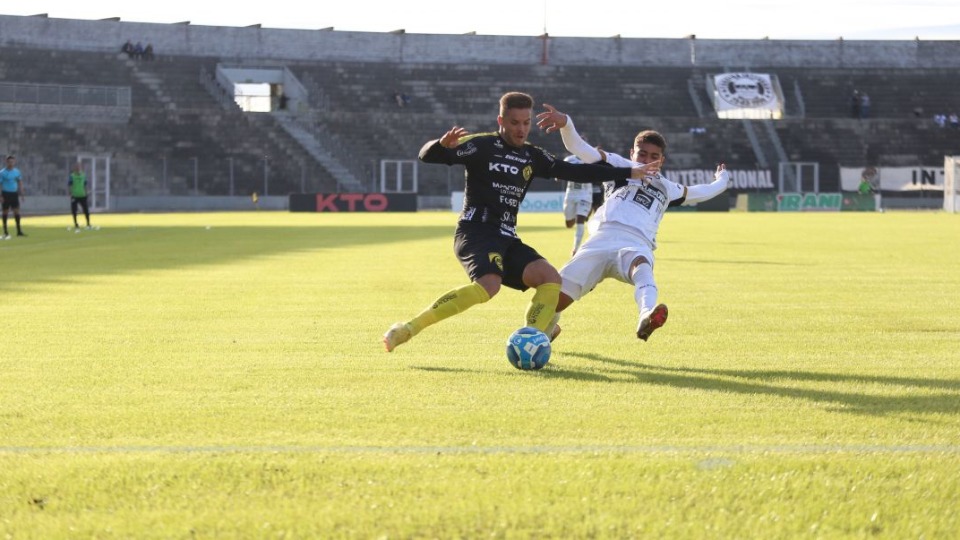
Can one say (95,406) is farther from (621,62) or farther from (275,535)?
(621,62)

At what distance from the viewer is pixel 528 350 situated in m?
8.44

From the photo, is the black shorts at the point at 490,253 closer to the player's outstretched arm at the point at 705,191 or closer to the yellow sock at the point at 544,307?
the yellow sock at the point at 544,307

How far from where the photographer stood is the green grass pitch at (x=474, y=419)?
468 centimetres

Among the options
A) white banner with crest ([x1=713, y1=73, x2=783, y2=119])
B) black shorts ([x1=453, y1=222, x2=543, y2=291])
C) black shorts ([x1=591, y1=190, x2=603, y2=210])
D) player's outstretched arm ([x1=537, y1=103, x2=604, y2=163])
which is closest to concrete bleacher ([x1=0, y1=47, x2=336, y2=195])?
white banner with crest ([x1=713, y1=73, x2=783, y2=119])

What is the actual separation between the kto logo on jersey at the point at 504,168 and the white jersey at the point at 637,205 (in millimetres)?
1288

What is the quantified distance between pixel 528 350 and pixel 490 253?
2.90 ft

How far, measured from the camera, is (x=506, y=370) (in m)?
8.55

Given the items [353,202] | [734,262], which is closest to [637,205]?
[734,262]

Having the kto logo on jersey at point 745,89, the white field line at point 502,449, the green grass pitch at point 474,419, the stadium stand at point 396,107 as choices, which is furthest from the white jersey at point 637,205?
the kto logo on jersey at point 745,89

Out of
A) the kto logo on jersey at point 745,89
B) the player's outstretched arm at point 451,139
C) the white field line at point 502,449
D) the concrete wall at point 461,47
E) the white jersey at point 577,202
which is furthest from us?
the kto logo on jersey at point 745,89

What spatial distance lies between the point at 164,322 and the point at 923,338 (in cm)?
635

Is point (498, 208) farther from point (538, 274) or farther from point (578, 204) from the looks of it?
point (578, 204)

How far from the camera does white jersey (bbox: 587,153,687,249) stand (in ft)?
33.5

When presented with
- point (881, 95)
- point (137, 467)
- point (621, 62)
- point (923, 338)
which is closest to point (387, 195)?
point (621, 62)
